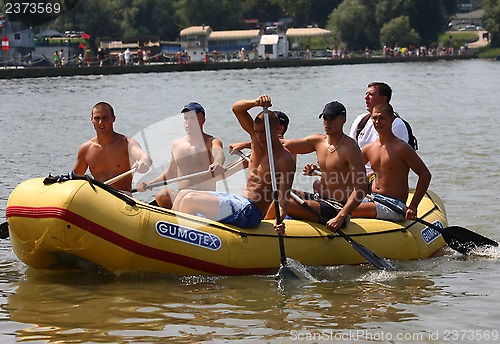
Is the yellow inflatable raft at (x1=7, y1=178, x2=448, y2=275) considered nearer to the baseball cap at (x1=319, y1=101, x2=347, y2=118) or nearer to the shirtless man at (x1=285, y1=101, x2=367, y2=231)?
the shirtless man at (x1=285, y1=101, x2=367, y2=231)

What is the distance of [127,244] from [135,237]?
3.9 inches

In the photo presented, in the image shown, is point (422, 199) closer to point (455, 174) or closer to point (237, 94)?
point (455, 174)

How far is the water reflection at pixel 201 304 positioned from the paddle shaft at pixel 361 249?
10cm

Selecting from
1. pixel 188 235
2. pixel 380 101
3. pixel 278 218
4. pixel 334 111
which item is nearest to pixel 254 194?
pixel 278 218

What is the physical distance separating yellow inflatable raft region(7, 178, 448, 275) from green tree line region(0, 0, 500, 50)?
81561 millimetres

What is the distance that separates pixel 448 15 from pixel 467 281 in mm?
99611

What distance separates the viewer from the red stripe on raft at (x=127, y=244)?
8.70 metres

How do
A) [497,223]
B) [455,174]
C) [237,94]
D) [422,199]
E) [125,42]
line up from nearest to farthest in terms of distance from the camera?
1. [422,199]
2. [497,223]
3. [455,174]
4. [237,94]
5. [125,42]

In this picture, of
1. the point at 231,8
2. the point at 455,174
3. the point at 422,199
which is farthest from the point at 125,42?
the point at 422,199

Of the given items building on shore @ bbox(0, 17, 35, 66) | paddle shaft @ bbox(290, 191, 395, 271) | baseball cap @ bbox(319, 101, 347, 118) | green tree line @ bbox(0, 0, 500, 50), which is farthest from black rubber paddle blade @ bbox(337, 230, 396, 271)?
green tree line @ bbox(0, 0, 500, 50)

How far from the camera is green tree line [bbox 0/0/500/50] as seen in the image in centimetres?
9362

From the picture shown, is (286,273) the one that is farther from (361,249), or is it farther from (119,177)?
(119,177)

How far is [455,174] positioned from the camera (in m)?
18.1

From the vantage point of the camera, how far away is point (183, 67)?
65.0m
